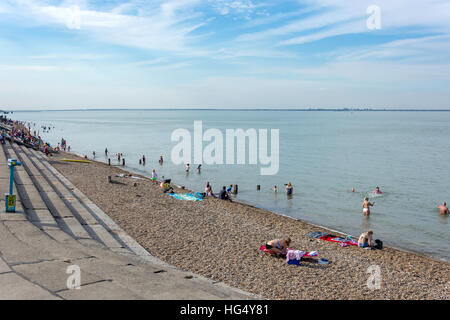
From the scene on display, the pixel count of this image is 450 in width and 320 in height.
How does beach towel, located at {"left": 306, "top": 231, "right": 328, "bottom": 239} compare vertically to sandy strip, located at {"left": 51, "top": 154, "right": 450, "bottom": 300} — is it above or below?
below

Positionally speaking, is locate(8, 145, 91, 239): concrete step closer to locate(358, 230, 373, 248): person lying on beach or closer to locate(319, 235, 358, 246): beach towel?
locate(319, 235, 358, 246): beach towel

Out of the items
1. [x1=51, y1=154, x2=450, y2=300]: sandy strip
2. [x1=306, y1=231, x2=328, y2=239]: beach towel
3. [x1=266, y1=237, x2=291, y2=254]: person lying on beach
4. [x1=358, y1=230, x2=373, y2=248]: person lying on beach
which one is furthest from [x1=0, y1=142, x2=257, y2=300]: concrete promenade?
[x1=358, y1=230, x2=373, y2=248]: person lying on beach

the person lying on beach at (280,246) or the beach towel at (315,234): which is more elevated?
the person lying on beach at (280,246)

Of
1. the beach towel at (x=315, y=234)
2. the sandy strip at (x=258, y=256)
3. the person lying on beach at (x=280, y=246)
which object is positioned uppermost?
the person lying on beach at (x=280, y=246)

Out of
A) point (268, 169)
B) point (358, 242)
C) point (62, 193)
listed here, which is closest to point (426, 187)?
point (268, 169)

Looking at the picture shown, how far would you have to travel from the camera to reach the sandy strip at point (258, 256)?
9296 mm

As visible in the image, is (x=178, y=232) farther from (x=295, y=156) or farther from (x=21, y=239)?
(x=295, y=156)

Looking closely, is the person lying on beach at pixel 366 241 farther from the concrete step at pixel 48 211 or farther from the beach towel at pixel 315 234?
the concrete step at pixel 48 211

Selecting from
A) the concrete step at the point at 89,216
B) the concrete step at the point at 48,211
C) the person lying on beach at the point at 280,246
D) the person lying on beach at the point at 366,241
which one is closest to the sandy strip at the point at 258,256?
the person lying on beach at the point at 280,246

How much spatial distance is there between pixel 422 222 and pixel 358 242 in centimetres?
856

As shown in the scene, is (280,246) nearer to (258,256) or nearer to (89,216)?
(258,256)

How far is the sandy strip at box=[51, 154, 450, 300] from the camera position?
9.30 m

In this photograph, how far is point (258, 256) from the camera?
11.4 m

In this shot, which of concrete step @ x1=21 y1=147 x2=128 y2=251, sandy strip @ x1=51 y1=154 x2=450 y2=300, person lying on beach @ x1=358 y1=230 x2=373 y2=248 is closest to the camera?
sandy strip @ x1=51 y1=154 x2=450 y2=300
